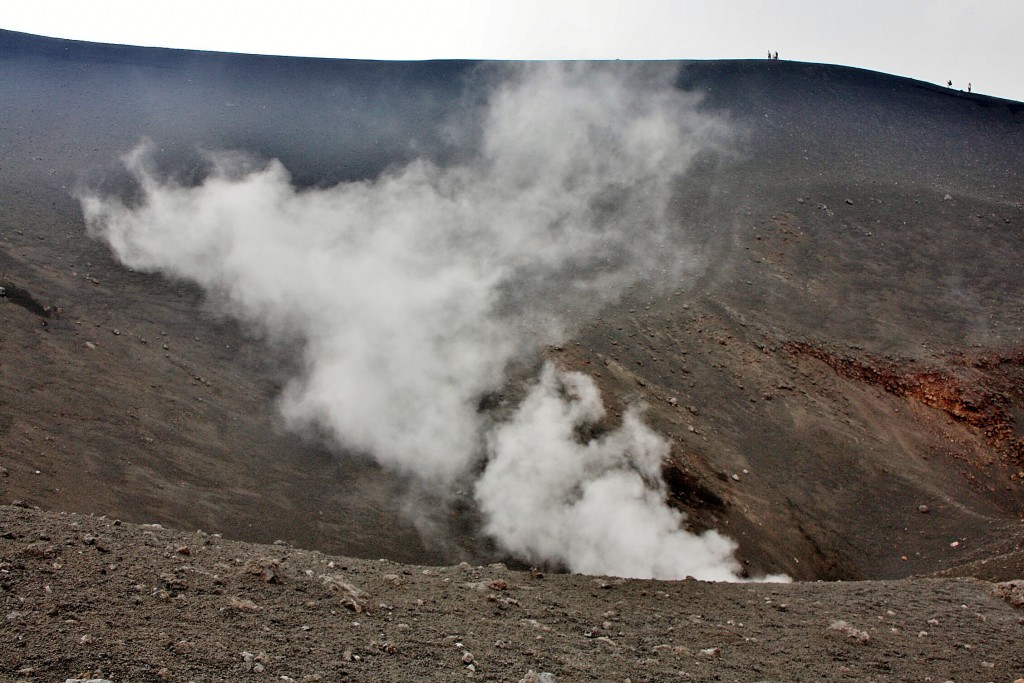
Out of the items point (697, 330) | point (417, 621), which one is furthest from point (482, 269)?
point (417, 621)

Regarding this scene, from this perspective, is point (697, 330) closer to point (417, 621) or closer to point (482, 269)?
point (482, 269)

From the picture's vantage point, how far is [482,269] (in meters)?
16.0

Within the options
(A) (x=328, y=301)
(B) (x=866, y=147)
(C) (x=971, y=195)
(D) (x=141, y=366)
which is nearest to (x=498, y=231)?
(A) (x=328, y=301)

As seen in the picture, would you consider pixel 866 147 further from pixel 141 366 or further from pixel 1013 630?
pixel 141 366

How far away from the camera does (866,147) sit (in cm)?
2044

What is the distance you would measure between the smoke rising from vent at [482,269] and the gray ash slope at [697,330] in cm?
54

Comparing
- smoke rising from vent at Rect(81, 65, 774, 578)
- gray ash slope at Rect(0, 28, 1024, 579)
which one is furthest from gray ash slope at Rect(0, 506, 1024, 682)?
smoke rising from vent at Rect(81, 65, 774, 578)

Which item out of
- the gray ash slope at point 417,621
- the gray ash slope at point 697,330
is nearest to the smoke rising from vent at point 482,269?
the gray ash slope at point 697,330

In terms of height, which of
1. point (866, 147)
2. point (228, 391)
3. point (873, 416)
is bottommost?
point (228, 391)

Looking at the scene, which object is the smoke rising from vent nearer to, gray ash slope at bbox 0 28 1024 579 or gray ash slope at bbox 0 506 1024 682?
gray ash slope at bbox 0 28 1024 579

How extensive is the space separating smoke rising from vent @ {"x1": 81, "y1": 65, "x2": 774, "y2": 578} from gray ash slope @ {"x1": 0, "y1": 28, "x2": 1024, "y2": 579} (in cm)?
54

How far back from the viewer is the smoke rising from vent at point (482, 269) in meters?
11.8

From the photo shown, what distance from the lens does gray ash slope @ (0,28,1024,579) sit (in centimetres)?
1095

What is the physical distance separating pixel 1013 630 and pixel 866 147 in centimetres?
1460
